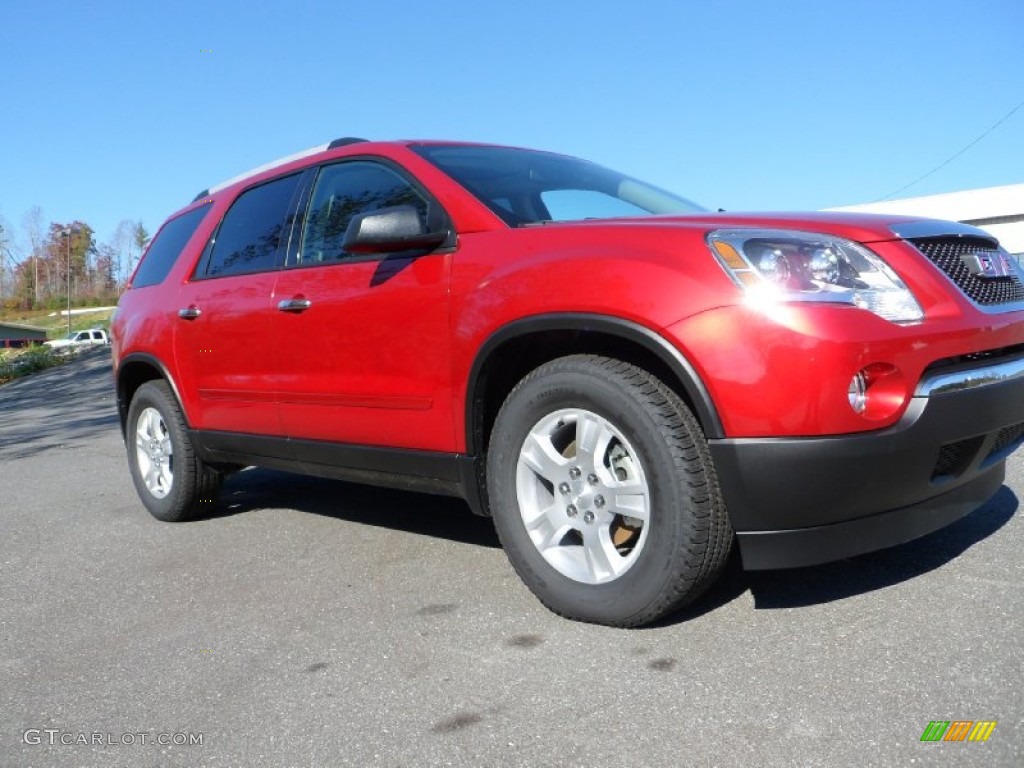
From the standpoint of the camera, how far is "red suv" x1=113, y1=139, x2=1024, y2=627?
96.3 inches

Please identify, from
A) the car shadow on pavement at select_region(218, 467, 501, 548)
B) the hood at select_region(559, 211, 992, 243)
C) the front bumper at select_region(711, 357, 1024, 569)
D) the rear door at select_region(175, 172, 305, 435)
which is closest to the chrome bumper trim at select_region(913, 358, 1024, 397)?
the front bumper at select_region(711, 357, 1024, 569)

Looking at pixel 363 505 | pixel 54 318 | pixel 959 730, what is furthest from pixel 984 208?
pixel 54 318

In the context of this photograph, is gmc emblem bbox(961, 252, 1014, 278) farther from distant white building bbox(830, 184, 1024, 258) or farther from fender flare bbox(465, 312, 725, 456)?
distant white building bbox(830, 184, 1024, 258)

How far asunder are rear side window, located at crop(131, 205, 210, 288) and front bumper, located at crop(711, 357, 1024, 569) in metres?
3.68

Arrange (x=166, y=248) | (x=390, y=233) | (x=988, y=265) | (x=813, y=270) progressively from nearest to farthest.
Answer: (x=813, y=270) < (x=988, y=265) < (x=390, y=233) < (x=166, y=248)

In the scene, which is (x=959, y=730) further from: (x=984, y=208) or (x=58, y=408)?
(x=984, y=208)

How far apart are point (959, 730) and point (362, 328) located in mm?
2428

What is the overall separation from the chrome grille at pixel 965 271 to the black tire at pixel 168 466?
3.77 m

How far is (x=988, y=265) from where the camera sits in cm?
291

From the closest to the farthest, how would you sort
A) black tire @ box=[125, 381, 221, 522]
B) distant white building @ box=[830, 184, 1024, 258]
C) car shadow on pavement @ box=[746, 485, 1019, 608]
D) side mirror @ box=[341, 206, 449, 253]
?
car shadow on pavement @ box=[746, 485, 1019, 608] < side mirror @ box=[341, 206, 449, 253] < black tire @ box=[125, 381, 221, 522] < distant white building @ box=[830, 184, 1024, 258]

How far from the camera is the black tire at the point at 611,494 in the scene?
261 cm

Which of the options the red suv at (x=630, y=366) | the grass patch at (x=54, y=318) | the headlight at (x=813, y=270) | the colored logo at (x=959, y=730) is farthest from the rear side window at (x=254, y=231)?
the grass patch at (x=54, y=318)

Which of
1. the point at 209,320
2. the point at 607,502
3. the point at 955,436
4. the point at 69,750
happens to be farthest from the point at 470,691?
the point at 209,320

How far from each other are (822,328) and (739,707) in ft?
3.31
